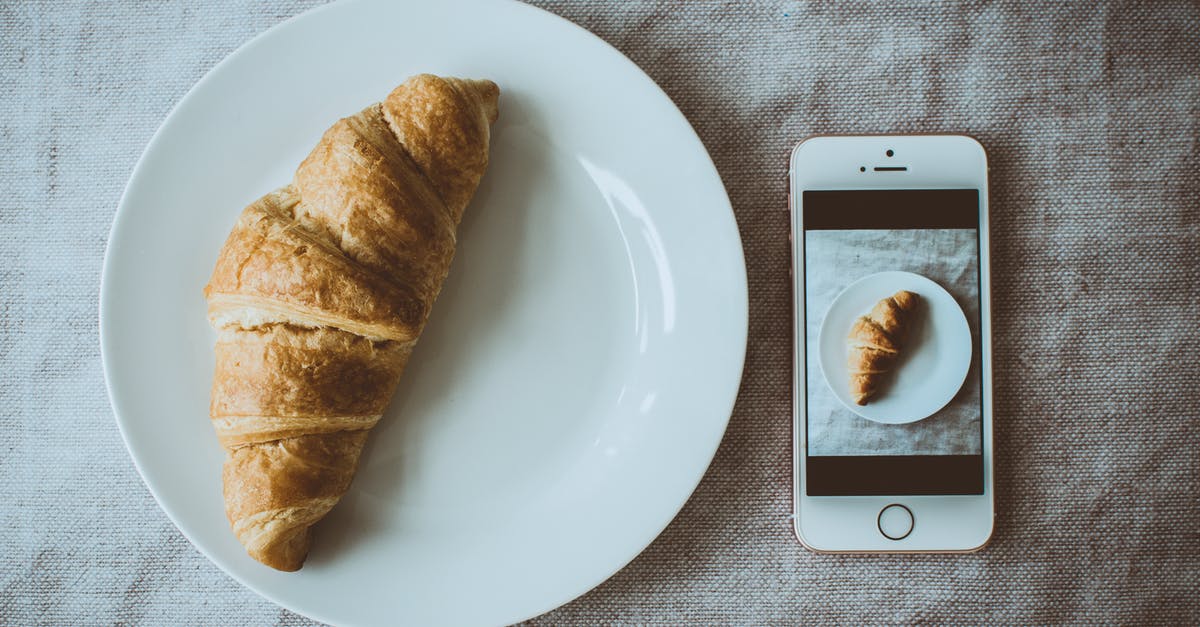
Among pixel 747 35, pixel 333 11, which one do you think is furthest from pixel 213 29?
pixel 747 35

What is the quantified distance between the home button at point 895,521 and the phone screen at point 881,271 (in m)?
0.03

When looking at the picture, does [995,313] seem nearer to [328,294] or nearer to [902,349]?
[902,349]

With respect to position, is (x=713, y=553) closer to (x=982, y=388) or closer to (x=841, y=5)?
(x=982, y=388)

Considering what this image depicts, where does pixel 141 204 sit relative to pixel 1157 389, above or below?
above

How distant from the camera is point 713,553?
1.18 metres

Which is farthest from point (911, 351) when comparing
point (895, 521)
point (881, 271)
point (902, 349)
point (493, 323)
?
point (493, 323)

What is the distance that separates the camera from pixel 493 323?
1.14m

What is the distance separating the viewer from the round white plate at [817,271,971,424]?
1.12m

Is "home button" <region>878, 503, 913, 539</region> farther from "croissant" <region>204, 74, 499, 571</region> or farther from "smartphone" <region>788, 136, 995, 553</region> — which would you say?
"croissant" <region>204, 74, 499, 571</region>

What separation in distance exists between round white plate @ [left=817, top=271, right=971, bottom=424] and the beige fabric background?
90 millimetres

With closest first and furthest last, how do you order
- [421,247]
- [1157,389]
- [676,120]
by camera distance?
[421,247]
[676,120]
[1157,389]

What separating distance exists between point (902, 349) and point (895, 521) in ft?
0.98

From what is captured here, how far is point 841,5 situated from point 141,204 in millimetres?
1235

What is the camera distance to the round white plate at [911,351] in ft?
3.67
